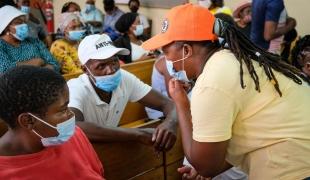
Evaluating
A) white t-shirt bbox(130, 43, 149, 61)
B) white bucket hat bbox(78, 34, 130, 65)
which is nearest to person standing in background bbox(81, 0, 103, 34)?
white t-shirt bbox(130, 43, 149, 61)

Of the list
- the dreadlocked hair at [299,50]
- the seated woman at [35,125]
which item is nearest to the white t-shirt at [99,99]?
the seated woman at [35,125]

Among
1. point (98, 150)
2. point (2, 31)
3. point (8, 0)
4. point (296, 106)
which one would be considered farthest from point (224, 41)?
point (8, 0)

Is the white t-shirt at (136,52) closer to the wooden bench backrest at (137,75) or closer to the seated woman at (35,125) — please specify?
the wooden bench backrest at (137,75)

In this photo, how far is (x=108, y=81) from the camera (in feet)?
7.08

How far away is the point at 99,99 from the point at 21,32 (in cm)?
164

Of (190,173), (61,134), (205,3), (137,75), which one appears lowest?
(190,173)

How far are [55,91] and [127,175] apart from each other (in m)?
0.77

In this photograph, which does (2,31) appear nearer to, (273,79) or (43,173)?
(43,173)

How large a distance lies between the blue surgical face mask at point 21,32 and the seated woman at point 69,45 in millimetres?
434

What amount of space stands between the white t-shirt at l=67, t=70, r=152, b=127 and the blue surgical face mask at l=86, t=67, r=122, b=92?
1.5 inches

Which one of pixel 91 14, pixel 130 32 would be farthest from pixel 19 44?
pixel 91 14

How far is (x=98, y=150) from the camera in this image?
1.81 metres

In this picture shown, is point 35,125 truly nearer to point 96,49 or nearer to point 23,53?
point 96,49

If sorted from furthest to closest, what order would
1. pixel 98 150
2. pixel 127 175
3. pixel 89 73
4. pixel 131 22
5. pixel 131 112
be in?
pixel 131 22 → pixel 131 112 → pixel 89 73 → pixel 127 175 → pixel 98 150
